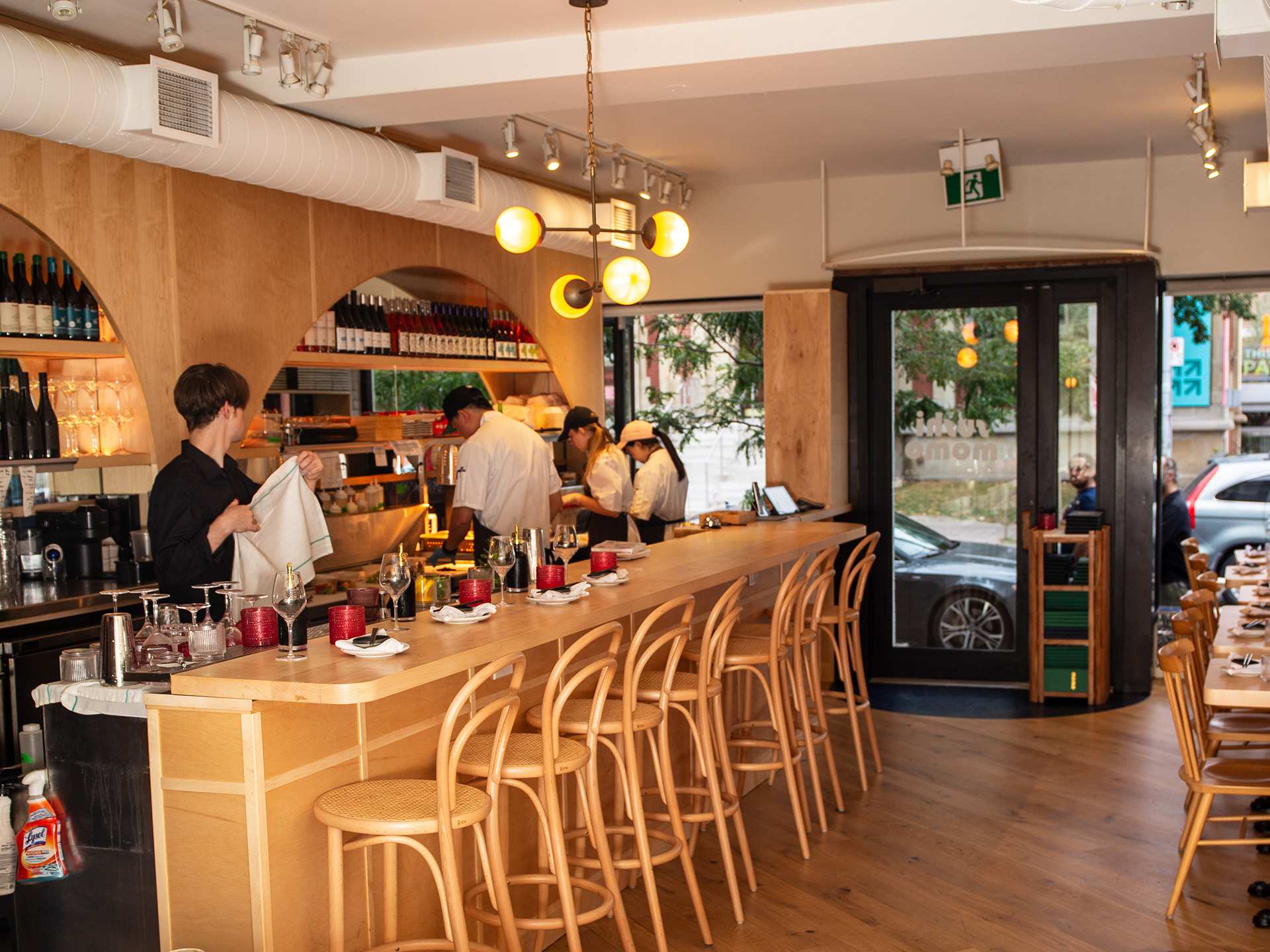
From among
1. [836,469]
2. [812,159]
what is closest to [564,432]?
[836,469]

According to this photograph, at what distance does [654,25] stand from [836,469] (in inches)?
147

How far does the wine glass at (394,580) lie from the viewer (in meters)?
3.65

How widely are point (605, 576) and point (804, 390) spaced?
3.45 meters

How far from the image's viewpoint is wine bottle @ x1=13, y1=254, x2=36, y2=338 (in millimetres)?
4574

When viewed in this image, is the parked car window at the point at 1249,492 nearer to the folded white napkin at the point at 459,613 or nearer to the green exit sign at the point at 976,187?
the green exit sign at the point at 976,187

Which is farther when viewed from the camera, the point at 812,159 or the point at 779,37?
the point at 812,159

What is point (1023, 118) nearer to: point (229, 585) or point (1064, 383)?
point (1064, 383)

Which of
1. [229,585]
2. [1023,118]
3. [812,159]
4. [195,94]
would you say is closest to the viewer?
[229,585]

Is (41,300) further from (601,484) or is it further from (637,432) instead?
(637,432)

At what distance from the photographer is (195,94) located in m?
4.43

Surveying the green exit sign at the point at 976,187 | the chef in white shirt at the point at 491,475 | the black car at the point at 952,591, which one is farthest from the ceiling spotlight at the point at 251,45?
the black car at the point at 952,591

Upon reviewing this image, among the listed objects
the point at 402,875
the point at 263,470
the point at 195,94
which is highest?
the point at 195,94

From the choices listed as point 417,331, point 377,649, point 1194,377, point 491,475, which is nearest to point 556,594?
point 377,649

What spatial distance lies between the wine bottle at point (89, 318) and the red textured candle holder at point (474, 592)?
1.99m
